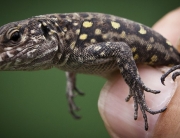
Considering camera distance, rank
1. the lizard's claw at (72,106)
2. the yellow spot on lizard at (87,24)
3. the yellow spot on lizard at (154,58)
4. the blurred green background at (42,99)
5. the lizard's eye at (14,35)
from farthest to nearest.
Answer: the blurred green background at (42,99) < the lizard's claw at (72,106) < the yellow spot on lizard at (154,58) < the yellow spot on lizard at (87,24) < the lizard's eye at (14,35)

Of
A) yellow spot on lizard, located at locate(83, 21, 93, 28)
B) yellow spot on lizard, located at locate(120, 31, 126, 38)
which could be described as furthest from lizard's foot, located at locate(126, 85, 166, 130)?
yellow spot on lizard, located at locate(83, 21, 93, 28)

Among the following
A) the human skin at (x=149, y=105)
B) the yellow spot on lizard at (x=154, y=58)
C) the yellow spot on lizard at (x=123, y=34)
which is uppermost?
the yellow spot on lizard at (x=123, y=34)

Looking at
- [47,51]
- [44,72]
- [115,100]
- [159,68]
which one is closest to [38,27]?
[47,51]

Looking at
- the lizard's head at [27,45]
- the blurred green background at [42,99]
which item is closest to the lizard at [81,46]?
the lizard's head at [27,45]

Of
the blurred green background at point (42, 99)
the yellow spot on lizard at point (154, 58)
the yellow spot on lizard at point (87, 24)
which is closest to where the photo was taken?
the yellow spot on lizard at point (87, 24)

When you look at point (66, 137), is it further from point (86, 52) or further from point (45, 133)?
point (86, 52)

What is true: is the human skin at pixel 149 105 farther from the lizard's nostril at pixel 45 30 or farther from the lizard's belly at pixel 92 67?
the lizard's nostril at pixel 45 30

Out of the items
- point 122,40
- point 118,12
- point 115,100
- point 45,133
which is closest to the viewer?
point 122,40
